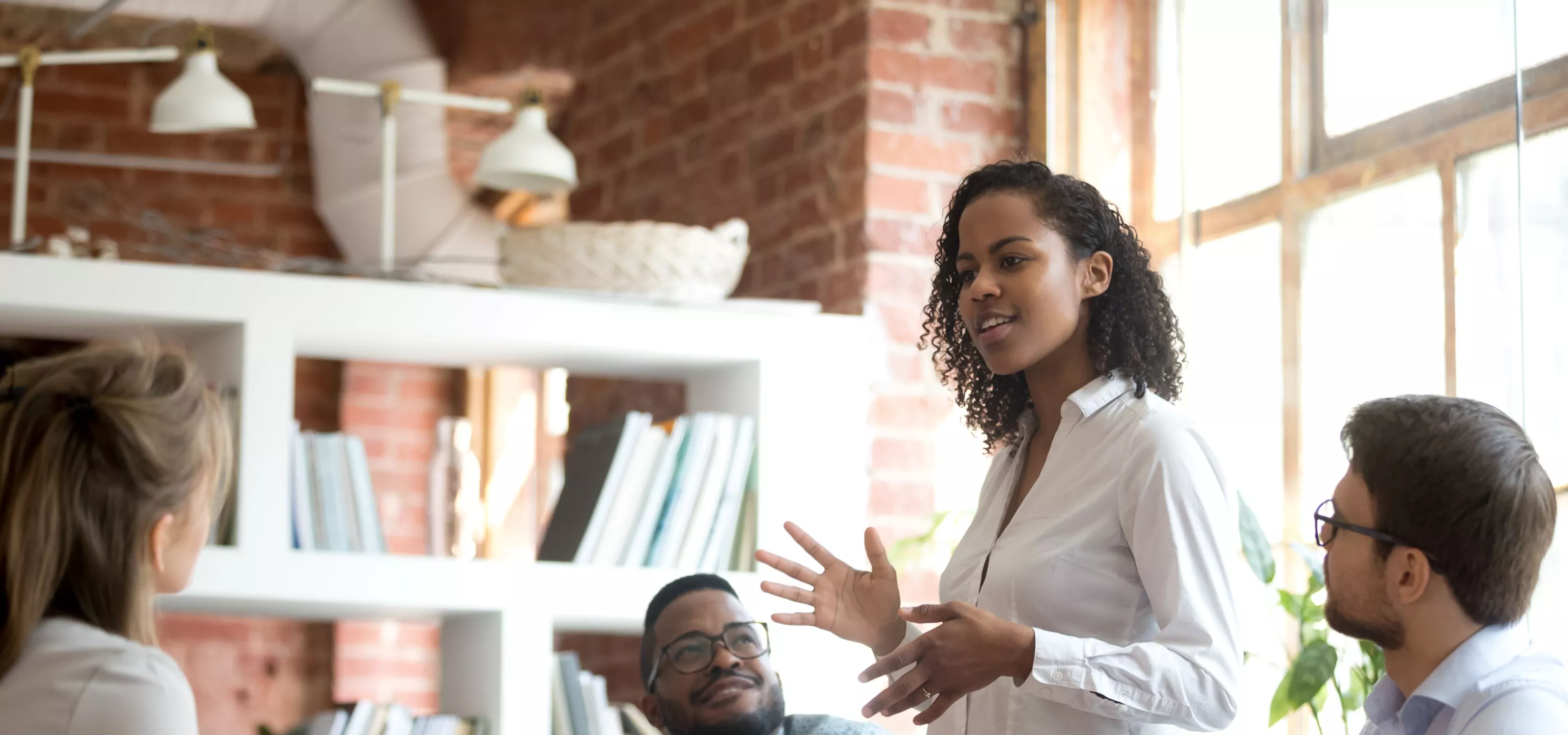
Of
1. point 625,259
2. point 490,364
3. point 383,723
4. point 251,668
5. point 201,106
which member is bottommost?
point 251,668

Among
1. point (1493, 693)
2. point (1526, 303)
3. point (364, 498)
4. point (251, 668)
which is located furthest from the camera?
point (251, 668)

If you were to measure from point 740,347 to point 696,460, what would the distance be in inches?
8.6

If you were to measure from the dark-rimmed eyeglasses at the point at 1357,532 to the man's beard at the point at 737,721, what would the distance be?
983 millimetres

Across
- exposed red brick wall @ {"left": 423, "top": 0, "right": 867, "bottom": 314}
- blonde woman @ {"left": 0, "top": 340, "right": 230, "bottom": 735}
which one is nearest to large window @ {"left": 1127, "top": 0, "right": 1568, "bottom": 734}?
exposed red brick wall @ {"left": 423, "top": 0, "right": 867, "bottom": 314}

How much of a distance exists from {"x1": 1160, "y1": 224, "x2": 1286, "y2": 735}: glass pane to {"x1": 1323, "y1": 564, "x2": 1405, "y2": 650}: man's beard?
964 millimetres

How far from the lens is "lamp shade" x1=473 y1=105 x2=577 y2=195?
129 inches

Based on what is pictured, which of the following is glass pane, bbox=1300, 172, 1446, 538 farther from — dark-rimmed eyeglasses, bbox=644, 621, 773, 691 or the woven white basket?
the woven white basket

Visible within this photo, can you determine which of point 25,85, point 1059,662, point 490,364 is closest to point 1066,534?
point 1059,662

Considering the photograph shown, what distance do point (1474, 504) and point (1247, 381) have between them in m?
1.24

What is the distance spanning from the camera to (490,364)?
3.13m

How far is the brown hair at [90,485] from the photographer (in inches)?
54.8

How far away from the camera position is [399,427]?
17.3ft

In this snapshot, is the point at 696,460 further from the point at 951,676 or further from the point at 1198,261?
the point at 951,676

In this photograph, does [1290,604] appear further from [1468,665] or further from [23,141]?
[23,141]
